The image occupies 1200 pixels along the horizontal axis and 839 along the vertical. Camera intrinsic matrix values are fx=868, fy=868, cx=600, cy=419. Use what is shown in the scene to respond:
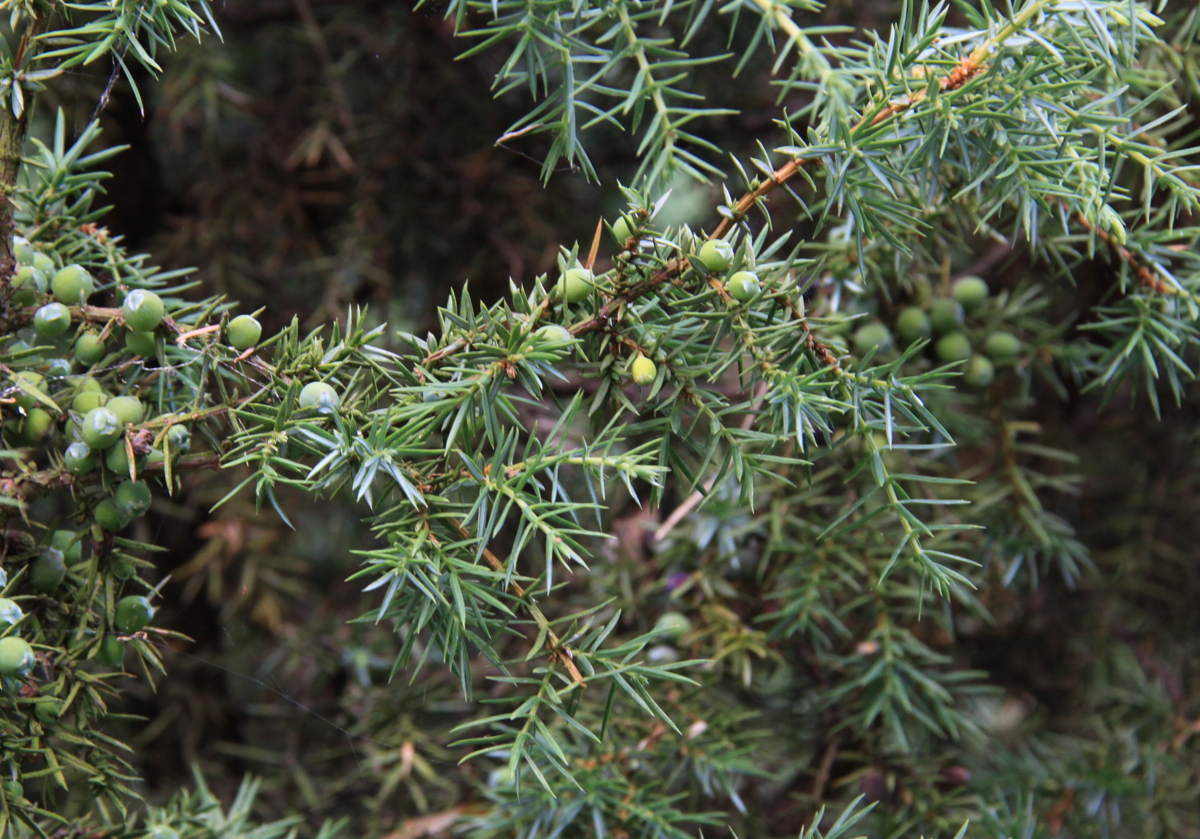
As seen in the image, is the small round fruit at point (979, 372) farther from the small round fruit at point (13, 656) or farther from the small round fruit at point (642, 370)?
the small round fruit at point (13, 656)

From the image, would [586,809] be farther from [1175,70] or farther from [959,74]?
[1175,70]

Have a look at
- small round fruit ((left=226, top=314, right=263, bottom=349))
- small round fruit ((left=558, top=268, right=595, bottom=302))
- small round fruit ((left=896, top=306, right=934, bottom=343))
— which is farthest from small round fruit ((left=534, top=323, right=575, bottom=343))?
small round fruit ((left=896, top=306, right=934, bottom=343))

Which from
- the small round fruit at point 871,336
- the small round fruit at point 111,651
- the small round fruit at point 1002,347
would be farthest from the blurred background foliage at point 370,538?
the small round fruit at point 111,651

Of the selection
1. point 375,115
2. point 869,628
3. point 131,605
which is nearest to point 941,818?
point 869,628

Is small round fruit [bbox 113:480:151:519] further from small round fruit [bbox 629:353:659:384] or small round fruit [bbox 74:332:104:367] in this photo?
small round fruit [bbox 629:353:659:384]

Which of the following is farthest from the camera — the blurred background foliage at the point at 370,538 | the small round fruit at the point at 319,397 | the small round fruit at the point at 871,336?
the blurred background foliage at the point at 370,538

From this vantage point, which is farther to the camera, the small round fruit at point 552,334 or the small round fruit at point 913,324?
the small round fruit at point 913,324
